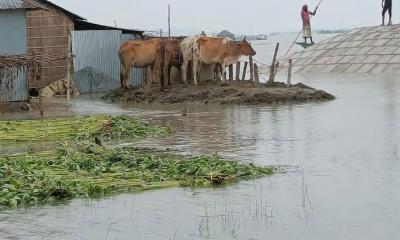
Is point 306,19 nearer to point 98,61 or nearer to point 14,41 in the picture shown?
point 98,61

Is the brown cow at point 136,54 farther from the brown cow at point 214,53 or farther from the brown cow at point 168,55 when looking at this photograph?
the brown cow at point 214,53

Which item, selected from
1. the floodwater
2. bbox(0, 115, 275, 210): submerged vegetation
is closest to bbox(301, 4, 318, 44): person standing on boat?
the floodwater

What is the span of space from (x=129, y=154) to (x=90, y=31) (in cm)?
1557

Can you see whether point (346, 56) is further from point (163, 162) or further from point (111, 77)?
point (163, 162)

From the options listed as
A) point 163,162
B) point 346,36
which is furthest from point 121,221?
point 346,36

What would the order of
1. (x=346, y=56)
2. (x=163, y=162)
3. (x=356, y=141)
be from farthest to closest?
(x=346, y=56) < (x=356, y=141) < (x=163, y=162)

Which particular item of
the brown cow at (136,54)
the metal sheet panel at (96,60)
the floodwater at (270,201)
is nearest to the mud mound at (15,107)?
the brown cow at (136,54)

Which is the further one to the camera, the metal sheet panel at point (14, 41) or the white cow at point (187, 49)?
the white cow at point (187, 49)

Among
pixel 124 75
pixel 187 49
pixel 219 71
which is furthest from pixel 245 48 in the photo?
pixel 124 75

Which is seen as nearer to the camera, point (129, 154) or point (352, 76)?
point (129, 154)

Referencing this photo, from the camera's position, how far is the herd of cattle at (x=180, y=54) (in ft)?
80.2

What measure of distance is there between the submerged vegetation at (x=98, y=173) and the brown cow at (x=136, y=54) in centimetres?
1288

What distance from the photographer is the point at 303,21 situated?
33.4 metres

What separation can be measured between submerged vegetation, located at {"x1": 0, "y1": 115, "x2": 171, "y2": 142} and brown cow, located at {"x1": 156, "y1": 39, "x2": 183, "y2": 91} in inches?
324
